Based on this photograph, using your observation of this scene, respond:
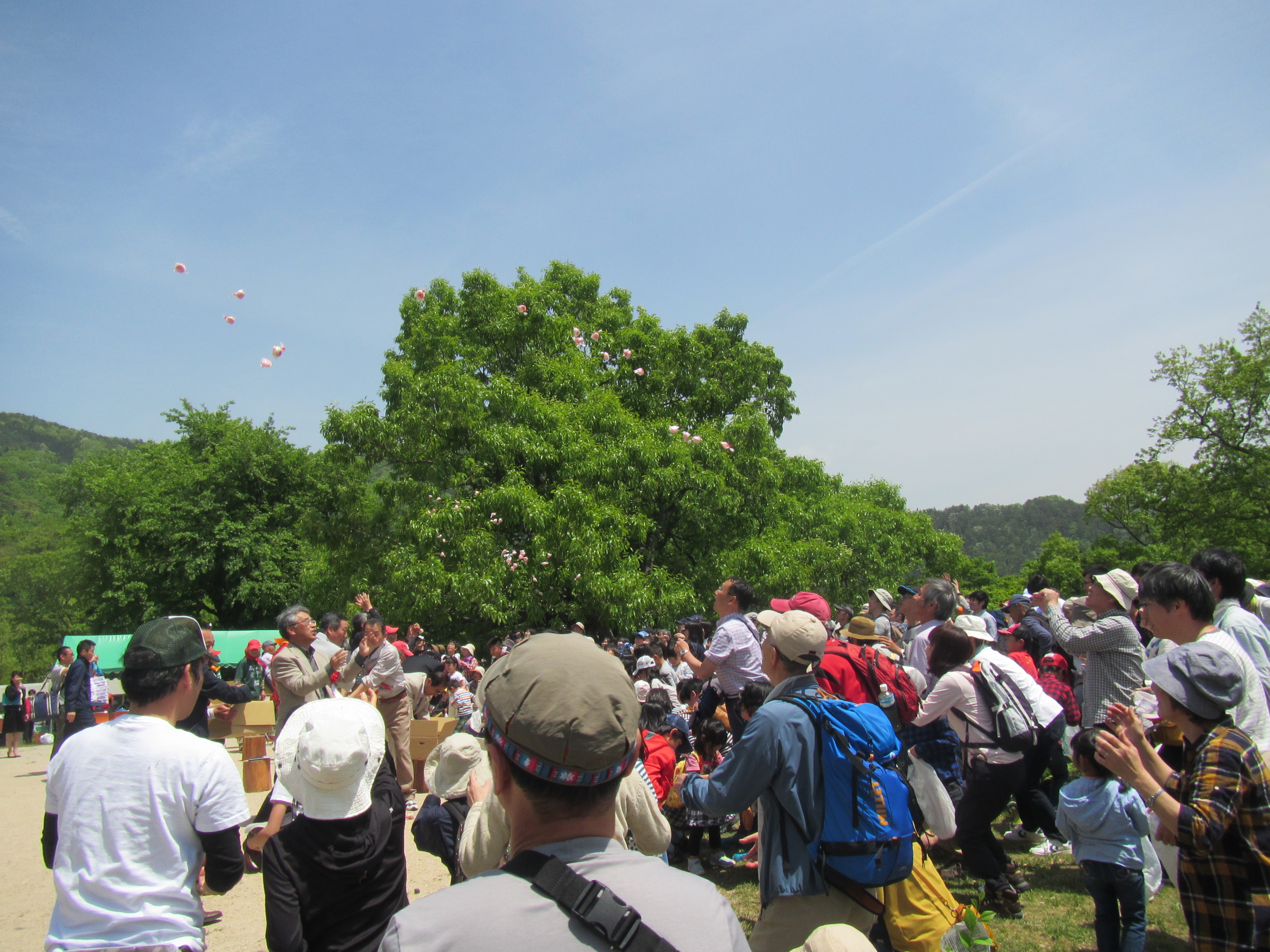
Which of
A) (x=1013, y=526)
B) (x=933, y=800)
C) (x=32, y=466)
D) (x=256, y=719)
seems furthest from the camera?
(x=1013, y=526)

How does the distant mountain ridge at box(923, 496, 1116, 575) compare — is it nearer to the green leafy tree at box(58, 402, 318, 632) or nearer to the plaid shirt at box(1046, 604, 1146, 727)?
the green leafy tree at box(58, 402, 318, 632)

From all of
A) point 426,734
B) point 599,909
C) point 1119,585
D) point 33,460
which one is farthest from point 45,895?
point 33,460

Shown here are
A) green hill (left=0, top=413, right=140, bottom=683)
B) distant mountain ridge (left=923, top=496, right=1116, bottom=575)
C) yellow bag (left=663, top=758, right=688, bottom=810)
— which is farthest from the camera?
distant mountain ridge (left=923, top=496, right=1116, bottom=575)

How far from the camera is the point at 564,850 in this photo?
4.24 feet

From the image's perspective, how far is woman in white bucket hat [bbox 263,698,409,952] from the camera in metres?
2.79

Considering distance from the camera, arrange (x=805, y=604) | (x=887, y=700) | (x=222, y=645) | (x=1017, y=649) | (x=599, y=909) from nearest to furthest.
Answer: (x=599, y=909), (x=887, y=700), (x=805, y=604), (x=1017, y=649), (x=222, y=645)

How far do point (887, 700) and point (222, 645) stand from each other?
26.2m

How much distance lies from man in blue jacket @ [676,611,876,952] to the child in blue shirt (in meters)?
1.89

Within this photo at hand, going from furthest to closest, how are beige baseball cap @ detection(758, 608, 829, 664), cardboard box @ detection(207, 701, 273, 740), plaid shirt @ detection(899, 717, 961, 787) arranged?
cardboard box @ detection(207, 701, 273, 740)
plaid shirt @ detection(899, 717, 961, 787)
beige baseball cap @ detection(758, 608, 829, 664)

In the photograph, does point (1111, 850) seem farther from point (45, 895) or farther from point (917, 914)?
point (45, 895)

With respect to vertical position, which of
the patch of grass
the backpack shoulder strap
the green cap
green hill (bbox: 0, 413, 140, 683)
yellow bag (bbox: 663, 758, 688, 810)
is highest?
the green cap

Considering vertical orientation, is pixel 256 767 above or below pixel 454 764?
below

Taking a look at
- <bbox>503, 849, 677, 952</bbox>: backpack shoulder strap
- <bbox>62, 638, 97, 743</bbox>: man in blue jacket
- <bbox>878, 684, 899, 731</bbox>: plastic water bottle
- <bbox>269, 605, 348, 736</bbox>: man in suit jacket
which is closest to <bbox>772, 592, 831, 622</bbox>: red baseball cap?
<bbox>878, 684, 899, 731</bbox>: plastic water bottle

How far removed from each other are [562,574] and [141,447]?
104 feet
